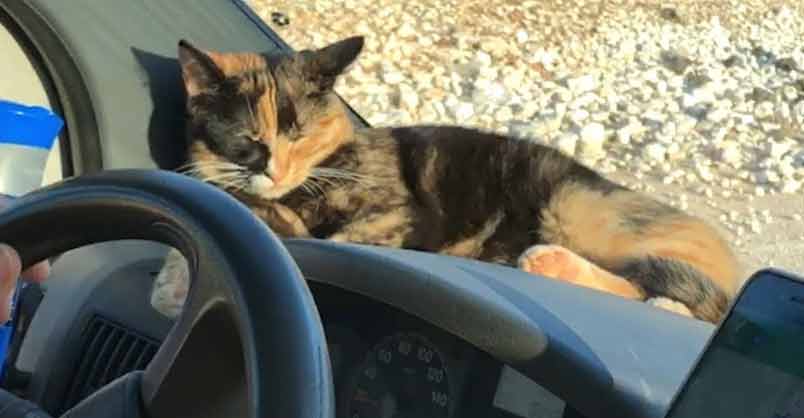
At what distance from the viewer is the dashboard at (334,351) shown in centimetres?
149

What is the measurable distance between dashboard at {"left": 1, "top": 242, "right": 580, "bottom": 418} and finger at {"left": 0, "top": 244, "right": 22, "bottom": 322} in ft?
1.46

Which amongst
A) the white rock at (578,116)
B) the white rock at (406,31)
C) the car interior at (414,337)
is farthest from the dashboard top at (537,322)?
the white rock at (406,31)

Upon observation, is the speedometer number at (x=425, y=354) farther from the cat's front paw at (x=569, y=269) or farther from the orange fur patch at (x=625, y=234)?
the orange fur patch at (x=625, y=234)

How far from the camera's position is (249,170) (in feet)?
12.2

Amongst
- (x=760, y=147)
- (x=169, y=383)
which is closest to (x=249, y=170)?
(x=169, y=383)

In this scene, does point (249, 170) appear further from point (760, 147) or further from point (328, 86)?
point (760, 147)

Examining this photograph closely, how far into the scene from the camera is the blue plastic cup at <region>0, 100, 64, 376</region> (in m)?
1.92

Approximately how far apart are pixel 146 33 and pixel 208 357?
198 centimetres

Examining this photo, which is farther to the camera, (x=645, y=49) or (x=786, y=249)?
(x=645, y=49)

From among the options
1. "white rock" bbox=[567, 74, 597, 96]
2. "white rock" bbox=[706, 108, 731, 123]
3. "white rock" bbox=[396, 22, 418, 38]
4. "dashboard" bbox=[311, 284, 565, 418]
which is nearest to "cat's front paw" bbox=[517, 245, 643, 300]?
"dashboard" bbox=[311, 284, 565, 418]

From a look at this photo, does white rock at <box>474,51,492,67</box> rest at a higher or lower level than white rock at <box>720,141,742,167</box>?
higher

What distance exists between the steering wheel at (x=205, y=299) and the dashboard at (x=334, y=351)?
39 centimetres

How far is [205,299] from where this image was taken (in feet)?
3.61

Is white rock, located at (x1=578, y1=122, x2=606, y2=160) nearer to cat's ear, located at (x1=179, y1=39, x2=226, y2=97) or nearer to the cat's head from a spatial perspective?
the cat's head
